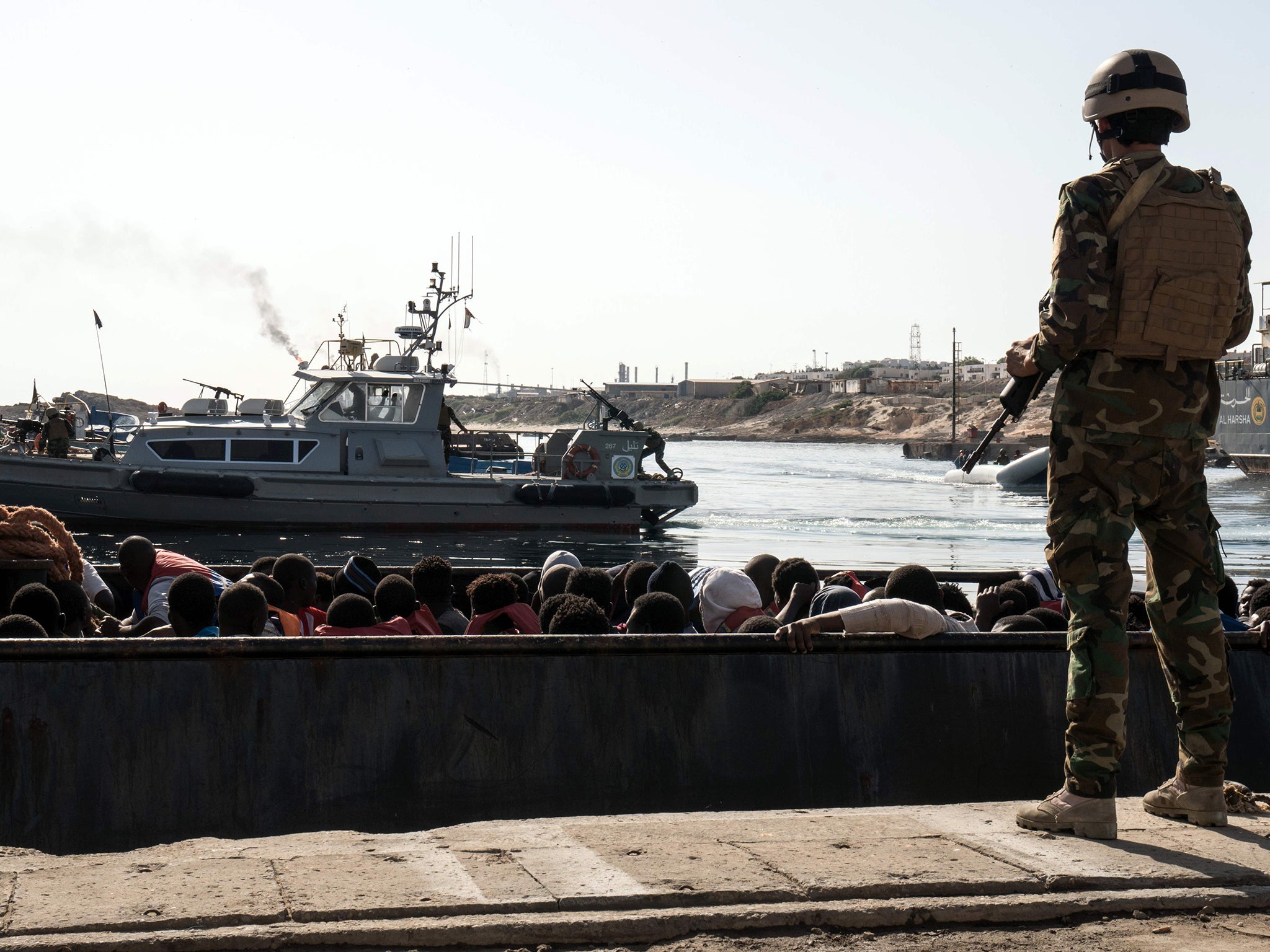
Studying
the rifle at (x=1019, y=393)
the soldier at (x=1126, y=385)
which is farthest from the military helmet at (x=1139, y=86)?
the rifle at (x=1019, y=393)

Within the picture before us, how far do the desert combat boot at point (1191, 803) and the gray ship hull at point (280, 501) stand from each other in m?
22.0

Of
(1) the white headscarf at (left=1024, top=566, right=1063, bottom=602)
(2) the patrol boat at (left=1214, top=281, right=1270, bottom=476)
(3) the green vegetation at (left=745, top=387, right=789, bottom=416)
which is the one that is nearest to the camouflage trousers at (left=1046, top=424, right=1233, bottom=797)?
(1) the white headscarf at (left=1024, top=566, right=1063, bottom=602)

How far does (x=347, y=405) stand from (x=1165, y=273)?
2274 cm

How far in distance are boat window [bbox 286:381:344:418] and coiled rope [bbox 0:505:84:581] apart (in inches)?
721

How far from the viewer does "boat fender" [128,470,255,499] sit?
24266mm

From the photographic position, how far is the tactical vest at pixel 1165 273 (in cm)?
380

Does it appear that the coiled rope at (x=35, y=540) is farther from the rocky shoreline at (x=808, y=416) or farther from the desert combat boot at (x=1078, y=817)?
the rocky shoreline at (x=808, y=416)

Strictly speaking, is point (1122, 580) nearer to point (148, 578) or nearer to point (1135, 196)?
point (1135, 196)

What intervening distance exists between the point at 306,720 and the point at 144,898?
169cm

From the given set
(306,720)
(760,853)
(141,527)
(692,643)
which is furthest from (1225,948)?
(141,527)

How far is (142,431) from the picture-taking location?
24938mm

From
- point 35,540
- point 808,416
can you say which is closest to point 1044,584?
point 35,540

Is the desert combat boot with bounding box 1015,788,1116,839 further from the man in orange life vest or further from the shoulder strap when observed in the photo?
the man in orange life vest

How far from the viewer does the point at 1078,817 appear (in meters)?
3.80
